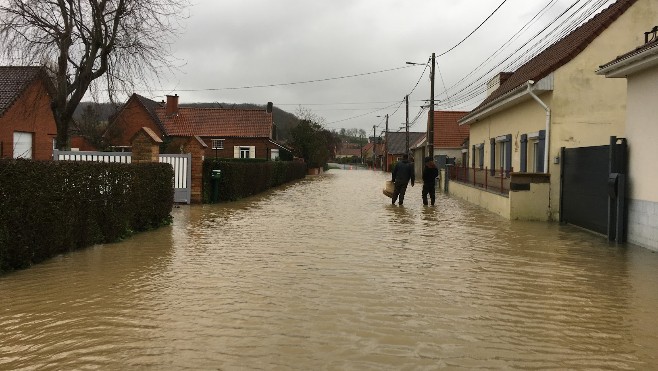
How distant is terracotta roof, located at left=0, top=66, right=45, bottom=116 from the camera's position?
94.3 feet

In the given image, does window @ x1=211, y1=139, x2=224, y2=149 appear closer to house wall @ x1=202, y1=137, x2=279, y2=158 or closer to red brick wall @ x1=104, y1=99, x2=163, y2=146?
house wall @ x1=202, y1=137, x2=279, y2=158

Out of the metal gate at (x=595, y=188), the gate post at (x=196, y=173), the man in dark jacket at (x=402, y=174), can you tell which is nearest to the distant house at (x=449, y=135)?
the man in dark jacket at (x=402, y=174)

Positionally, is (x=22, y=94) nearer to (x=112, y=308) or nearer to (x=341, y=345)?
(x=112, y=308)

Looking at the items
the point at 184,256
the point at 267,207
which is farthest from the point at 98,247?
the point at 267,207

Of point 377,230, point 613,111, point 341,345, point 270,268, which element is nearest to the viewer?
point 341,345

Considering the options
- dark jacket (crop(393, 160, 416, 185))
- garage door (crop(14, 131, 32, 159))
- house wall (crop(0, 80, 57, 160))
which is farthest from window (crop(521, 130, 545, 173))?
garage door (crop(14, 131, 32, 159))

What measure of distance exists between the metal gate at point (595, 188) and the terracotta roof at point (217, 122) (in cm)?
4507

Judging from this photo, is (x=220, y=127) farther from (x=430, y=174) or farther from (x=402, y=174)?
(x=402, y=174)

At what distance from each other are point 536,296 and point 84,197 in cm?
683

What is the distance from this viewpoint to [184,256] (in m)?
9.43

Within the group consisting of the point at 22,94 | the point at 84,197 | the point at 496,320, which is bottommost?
the point at 496,320

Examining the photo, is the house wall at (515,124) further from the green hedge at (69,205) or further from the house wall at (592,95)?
the green hedge at (69,205)

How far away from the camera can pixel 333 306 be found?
20.7ft

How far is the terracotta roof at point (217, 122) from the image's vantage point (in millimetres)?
57406
